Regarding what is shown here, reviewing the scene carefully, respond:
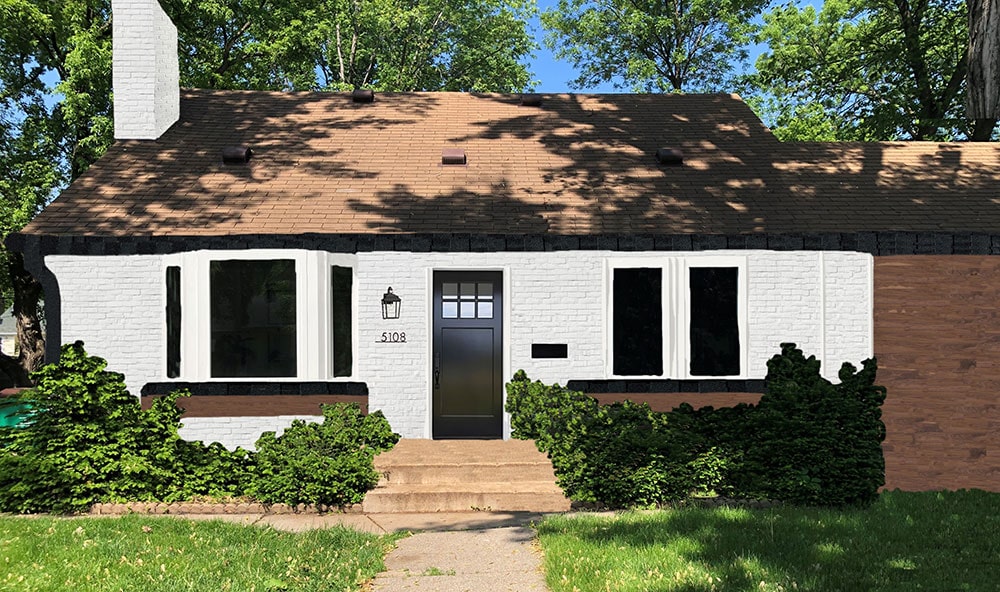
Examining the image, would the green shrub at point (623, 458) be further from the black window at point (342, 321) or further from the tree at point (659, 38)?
the tree at point (659, 38)

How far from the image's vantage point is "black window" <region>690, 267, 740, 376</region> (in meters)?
10.8

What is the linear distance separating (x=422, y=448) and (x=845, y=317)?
6354 mm

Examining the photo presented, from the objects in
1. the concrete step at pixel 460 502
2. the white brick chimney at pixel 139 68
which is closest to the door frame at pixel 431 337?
the concrete step at pixel 460 502

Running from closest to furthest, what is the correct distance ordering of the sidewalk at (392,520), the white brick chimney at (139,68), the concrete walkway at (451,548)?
the concrete walkway at (451,548) → the sidewalk at (392,520) → the white brick chimney at (139,68)

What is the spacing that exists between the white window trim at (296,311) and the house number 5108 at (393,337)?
80cm

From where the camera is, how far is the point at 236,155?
11.9 metres

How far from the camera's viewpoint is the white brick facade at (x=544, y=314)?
34.2 feet

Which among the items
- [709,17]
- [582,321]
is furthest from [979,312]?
[709,17]

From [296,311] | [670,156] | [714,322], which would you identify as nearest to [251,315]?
[296,311]

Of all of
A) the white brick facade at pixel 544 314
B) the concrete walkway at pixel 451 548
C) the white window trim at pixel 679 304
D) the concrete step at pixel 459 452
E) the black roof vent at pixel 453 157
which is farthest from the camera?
the black roof vent at pixel 453 157

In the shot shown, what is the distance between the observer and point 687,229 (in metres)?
10.5

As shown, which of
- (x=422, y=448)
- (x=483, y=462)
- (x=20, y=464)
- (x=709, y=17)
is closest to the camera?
(x=20, y=464)

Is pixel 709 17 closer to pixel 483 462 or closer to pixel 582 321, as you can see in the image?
pixel 582 321

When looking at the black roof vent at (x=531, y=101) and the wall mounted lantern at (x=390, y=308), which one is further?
the black roof vent at (x=531, y=101)
